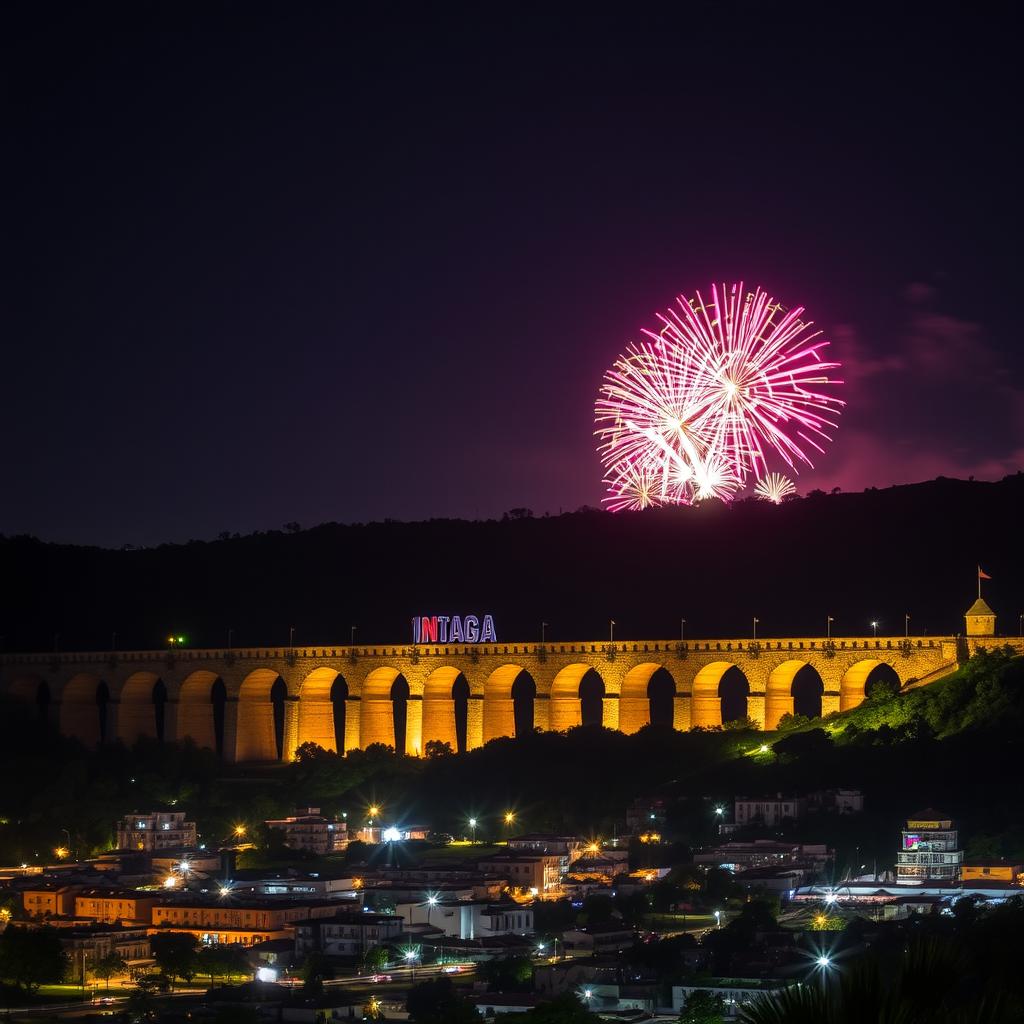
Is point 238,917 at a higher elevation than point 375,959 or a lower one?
higher

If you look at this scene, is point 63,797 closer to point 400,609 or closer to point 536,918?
point 536,918

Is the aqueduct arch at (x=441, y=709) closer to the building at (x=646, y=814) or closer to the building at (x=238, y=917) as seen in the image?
the building at (x=646, y=814)

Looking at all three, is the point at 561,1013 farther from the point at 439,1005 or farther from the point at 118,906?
the point at 118,906

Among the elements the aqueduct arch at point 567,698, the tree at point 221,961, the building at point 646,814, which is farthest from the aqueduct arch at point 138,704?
the tree at point 221,961

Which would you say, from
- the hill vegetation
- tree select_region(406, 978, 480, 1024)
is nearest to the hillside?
the hill vegetation

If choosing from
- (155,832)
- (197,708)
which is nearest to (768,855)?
(155,832)
